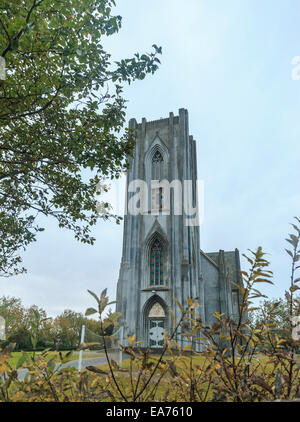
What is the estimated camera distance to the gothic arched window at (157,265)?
2377 centimetres

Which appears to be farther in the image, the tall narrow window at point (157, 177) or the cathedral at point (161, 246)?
the tall narrow window at point (157, 177)

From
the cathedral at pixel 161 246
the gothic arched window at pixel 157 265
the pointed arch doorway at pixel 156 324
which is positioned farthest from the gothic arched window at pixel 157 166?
the pointed arch doorway at pixel 156 324

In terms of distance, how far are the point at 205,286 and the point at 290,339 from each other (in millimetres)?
28547

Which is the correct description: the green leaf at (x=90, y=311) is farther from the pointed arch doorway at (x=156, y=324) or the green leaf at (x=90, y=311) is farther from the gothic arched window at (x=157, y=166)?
the gothic arched window at (x=157, y=166)

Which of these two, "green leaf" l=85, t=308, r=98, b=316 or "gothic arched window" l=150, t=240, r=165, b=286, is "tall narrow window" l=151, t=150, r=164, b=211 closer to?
"gothic arched window" l=150, t=240, r=165, b=286

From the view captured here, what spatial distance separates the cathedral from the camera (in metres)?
22.5

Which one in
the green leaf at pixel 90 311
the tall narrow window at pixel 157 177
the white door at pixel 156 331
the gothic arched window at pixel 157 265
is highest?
the tall narrow window at pixel 157 177

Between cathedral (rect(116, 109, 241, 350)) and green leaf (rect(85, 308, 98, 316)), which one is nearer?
green leaf (rect(85, 308, 98, 316))

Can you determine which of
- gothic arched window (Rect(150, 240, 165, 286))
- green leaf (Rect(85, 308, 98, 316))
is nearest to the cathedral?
gothic arched window (Rect(150, 240, 165, 286))

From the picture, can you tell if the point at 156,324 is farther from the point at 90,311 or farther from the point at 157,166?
the point at 90,311

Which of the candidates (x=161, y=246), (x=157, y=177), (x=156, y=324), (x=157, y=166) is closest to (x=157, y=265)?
(x=161, y=246)

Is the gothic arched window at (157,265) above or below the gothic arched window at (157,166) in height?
below

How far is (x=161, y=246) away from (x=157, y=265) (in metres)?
1.73
